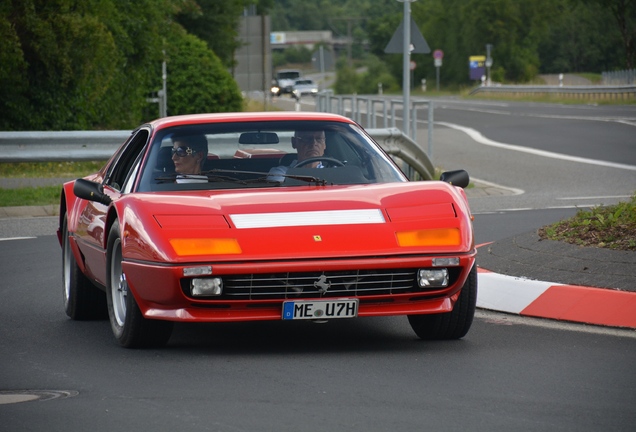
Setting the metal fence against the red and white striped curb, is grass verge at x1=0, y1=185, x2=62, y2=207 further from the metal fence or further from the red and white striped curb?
the metal fence

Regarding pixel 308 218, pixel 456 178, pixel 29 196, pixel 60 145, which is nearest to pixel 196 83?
pixel 60 145

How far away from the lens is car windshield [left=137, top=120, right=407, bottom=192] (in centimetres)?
743

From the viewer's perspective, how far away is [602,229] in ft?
30.4

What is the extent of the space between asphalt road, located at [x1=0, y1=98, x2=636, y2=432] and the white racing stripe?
2.21ft

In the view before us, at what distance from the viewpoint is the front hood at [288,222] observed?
6473 millimetres

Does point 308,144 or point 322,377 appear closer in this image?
point 322,377

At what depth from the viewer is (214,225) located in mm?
6566

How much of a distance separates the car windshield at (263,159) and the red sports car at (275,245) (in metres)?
0.01

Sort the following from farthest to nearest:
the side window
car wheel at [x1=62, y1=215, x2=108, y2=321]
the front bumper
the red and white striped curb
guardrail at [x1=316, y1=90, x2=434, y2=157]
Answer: guardrail at [x1=316, y1=90, x2=434, y2=157]
car wheel at [x1=62, y1=215, x2=108, y2=321]
the side window
the red and white striped curb
the front bumper

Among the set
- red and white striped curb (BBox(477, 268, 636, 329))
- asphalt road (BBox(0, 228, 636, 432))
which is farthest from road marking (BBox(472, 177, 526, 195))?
asphalt road (BBox(0, 228, 636, 432))

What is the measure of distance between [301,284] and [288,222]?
1.08ft

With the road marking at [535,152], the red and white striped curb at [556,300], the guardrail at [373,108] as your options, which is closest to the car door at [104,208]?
the red and white striped curb at [556,300]

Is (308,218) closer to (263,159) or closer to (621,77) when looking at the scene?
(263,159)

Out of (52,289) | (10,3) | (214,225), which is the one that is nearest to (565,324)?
(214,225)
